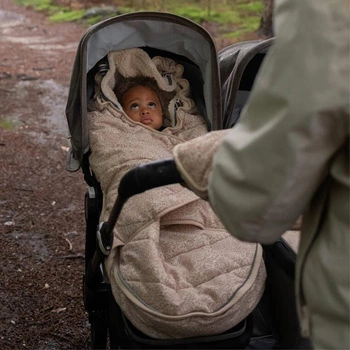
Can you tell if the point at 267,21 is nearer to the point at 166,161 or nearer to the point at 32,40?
the point at 32,40

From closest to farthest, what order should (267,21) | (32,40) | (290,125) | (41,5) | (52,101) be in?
(290,125) → (52,101) → (267,21) → (32,40) → (41,5)

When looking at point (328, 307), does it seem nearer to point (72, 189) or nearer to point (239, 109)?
point (239, 109)

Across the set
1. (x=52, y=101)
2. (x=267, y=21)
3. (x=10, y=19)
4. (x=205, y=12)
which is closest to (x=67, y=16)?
(x=10, y=19)

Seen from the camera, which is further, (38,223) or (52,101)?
(52,101)

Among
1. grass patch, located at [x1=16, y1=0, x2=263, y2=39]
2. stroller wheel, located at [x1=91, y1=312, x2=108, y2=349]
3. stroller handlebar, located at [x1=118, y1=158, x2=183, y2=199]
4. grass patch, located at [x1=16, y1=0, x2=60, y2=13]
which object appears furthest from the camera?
grass patch, located at [x1=16, y1=0, x2=60, y2=13]

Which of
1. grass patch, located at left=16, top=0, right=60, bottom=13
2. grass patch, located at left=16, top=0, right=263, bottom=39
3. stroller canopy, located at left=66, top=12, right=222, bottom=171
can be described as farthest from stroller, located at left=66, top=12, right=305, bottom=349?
grass patch, located at left=16, top=0, right=60, bottom=13

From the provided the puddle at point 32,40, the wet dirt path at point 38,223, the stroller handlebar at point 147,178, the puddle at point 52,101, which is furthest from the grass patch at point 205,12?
the stroller handlebar at point 147,178

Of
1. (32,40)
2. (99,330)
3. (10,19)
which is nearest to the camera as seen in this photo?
(99,330)

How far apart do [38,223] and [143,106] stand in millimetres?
1798

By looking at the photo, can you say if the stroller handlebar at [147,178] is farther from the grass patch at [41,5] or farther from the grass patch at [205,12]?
the grass patch at [41,5]

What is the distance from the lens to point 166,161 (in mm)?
1729

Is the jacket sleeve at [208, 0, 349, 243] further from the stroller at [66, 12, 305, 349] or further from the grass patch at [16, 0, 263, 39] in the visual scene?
the grass patch at [16, 0, 263, 39]

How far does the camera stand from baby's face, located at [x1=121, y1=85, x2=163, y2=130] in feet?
11.0

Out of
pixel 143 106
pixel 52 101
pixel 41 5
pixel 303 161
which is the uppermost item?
pixel 303 161
